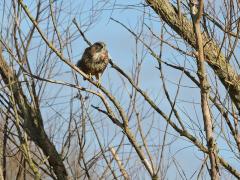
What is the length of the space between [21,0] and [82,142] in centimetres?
132

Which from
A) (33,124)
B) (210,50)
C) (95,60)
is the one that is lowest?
(33,124)

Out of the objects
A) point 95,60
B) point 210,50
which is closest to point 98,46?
point 95,60

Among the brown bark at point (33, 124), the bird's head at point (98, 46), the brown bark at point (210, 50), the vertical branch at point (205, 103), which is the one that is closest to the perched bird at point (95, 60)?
the bird's head at point (98, 46)

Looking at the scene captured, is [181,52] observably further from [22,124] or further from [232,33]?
[22,124]

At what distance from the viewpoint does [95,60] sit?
21.1 feet

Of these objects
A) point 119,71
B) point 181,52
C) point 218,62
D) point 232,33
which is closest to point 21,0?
point 119,71

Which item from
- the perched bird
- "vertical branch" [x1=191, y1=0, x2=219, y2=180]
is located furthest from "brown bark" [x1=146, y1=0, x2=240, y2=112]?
"vertical branch" [x1=191, y1=0, x2=219, y2=180]

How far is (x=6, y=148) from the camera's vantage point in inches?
208

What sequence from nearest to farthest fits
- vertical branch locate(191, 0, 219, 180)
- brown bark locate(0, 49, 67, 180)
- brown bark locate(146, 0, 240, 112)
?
1. vertical branch locate(191, 0, 219, 180)
2. brown bark locate(0, 49, 67, 180)
3. brown bark locate(146, 0, 240, 112)

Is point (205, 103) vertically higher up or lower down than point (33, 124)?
lower down

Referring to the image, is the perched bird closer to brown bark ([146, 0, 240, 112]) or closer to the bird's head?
the bird's head

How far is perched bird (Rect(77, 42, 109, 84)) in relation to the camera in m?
6.44

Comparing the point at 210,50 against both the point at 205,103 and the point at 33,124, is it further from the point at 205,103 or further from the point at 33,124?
the point at 205,103

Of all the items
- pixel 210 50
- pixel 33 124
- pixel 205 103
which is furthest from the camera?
pixel 210 50
